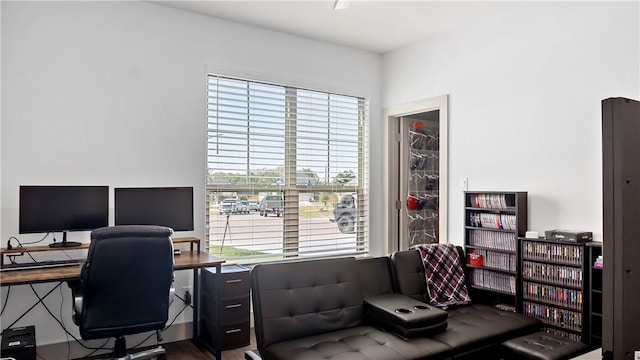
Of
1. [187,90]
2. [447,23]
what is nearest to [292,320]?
[187,90]

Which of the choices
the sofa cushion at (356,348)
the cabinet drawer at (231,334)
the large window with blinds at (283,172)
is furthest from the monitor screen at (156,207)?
the sofa cushion at (356,348)

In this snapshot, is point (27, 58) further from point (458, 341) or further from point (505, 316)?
point (505, 316)

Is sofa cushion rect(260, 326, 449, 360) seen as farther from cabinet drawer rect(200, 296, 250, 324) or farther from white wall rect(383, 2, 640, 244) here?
white wall rect(383, 2, 640, 244)

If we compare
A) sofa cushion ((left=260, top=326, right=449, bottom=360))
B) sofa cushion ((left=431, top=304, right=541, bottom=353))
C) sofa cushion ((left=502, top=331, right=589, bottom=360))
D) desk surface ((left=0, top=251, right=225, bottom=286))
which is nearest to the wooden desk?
desk surface ((left=0, top=251, right=225, bottom=286))

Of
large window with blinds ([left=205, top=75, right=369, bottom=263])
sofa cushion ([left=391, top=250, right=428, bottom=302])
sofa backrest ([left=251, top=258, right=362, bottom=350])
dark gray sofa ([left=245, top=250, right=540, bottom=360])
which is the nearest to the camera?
dark gray sofa ([left=245, top=250, right=540, bottom=360])

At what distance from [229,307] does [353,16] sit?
2.75 m

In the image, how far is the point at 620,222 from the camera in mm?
707

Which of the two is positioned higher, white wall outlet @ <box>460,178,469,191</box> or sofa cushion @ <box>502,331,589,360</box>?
white wall outlet @ <box>460,178,469,191</box>

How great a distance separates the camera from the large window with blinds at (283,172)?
3939 mm

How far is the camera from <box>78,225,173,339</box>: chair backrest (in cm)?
253

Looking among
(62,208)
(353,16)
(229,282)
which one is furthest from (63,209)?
(353,16)

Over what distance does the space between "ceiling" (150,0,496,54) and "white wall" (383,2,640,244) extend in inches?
9.3

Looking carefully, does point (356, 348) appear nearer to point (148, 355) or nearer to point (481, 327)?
point (481, 327)

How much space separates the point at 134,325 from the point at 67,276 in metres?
0.51
